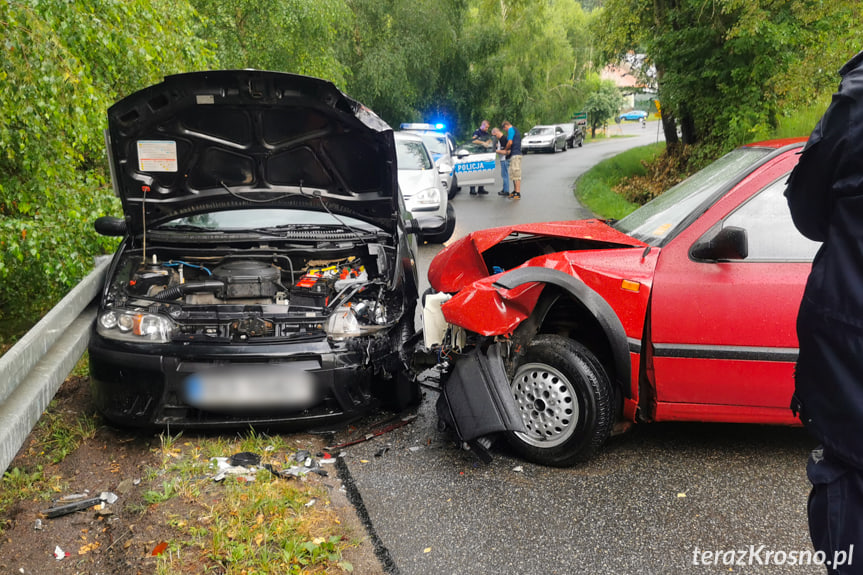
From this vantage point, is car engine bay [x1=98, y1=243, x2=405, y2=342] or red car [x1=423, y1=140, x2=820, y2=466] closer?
red car [x1=423, y1=140, x2=820, y2=466]

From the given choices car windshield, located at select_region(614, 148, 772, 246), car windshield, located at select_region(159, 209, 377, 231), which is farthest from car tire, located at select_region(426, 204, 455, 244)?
car windshield, located at select_region(614, 148, 772, 246)

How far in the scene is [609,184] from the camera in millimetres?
19094

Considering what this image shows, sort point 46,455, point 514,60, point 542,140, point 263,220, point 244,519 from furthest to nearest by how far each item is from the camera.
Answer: point 542,140 → point 514,60 → point 263,220 → point 46,455 → point 244,519

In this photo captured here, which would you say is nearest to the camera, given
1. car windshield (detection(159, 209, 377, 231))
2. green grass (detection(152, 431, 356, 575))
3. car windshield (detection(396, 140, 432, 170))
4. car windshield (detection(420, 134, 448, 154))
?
green grass (detection(152, 431, 356, 575))

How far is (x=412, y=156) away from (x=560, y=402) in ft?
28.5

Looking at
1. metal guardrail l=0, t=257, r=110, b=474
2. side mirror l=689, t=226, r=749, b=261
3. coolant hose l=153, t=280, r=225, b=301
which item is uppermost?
side mirror l=689, t=226, r=749, b=261

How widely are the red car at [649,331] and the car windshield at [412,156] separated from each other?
789 cm

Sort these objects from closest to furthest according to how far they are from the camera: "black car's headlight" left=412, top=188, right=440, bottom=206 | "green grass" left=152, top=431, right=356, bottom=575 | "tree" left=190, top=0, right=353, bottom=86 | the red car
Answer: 1. "green grass" left=152, top=431, right=356, bottom=575
2. the red car
3. "black car's headlight" left=412, top=188, right=440, bottom=206
4. "tree" left=190, top=0, right=353, bottom=86

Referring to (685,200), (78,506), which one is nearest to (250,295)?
(78,506)

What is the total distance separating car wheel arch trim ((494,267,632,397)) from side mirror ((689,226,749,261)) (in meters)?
0.56

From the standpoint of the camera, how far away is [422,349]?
4.60 metres

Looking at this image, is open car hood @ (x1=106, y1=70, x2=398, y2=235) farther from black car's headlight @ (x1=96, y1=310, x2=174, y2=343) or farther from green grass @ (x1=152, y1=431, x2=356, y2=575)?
green grass @ (x1=152, y1=431, x2=356, y2=575)

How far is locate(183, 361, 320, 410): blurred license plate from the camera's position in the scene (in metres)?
4.01

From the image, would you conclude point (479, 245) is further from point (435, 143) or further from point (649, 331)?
point (435, 143)
